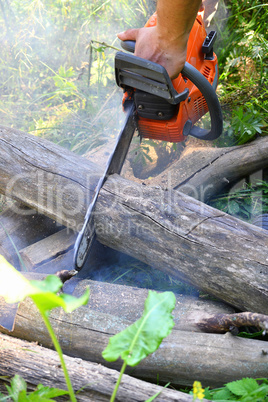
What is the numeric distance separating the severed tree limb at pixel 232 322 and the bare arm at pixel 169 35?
54.0 inches

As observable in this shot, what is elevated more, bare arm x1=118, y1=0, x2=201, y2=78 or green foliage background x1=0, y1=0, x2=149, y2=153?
bare arm x1=118, y1=0, x2=201, y2=78

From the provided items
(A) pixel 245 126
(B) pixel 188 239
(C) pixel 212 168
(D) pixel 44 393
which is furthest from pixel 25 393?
(A) pixel 245 126

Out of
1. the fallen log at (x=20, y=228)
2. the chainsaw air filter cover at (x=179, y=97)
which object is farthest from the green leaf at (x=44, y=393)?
the chainsaw air filter cover at (x=179, y=97)

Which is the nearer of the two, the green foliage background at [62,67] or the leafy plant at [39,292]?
the leafy plant at [39,292]

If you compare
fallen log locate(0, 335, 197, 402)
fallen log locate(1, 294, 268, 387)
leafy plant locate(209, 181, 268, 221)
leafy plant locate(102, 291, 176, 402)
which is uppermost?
leafy plant locate(102, 291, 176, 402)

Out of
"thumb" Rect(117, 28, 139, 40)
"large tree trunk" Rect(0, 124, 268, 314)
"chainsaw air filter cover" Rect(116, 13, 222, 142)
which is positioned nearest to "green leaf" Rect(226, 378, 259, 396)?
"large tree trunk" Rect(0, 124, 268, 314)

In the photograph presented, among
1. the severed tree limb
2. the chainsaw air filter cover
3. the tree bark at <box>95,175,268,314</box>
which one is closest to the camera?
the severed tree limb

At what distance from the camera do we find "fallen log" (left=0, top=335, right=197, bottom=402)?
4.16 ft

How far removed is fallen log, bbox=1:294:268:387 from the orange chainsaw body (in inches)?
50.8

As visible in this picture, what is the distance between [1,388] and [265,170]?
263 centimetres

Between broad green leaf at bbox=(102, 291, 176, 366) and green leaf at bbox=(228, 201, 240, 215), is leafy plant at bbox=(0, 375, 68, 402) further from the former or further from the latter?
green leaf at bbox=(228, 201, 240, 215)

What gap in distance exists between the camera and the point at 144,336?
1071 millimetres

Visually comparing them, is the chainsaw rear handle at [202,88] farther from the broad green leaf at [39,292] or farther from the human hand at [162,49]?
the broad green leaf at [39,292]

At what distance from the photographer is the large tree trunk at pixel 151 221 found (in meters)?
1.73
